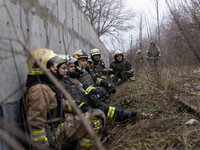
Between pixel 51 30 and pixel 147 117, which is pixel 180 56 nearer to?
pixel 147 117

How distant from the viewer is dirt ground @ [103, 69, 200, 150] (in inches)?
76.4

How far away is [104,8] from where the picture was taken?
23.0 meters

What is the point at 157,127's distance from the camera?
2.52m

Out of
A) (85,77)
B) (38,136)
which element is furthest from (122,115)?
(85,77)

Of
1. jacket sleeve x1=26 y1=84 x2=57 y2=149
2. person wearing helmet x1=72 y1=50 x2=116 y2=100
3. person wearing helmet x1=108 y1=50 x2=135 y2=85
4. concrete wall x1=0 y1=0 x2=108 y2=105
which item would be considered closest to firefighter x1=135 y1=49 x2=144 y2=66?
person wearing helmet x1=108 y1=50 x2=135 y2=85

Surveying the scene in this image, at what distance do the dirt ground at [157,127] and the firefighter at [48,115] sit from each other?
30 centimetres

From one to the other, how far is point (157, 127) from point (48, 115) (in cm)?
136

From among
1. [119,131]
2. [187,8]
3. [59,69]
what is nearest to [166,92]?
[119,131]

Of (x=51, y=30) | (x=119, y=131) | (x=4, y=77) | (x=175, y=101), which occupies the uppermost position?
(x=51, y=30)

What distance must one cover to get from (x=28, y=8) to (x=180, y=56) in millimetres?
2497

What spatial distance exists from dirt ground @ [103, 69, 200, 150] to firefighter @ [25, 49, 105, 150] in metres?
0.30

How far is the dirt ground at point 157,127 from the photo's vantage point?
1941 millimetres

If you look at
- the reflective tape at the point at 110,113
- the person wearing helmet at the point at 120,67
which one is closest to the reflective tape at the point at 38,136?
the reflective tape at the point at 110,113

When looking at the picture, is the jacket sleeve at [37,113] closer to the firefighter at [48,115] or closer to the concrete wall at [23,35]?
the firefighter at [48,115]
